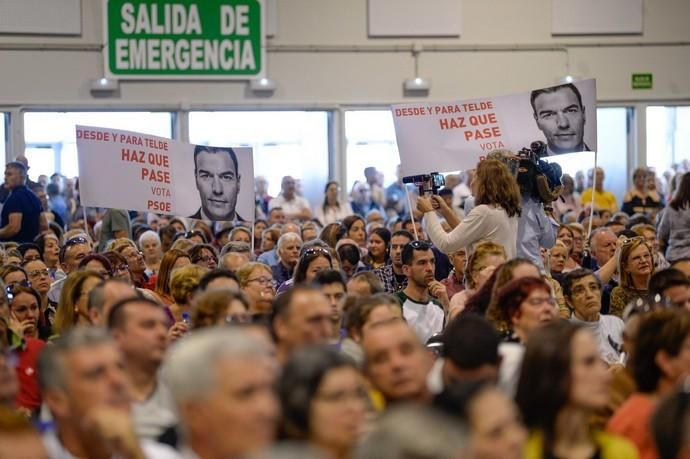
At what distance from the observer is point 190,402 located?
418 cm

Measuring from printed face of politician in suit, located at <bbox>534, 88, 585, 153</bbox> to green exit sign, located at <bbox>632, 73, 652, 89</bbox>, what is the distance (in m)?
11.2

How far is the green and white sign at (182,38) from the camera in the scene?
21859 millimetres

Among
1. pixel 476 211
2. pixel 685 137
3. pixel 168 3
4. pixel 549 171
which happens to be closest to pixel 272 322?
pixel 476 211

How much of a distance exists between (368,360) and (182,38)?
1703 cm

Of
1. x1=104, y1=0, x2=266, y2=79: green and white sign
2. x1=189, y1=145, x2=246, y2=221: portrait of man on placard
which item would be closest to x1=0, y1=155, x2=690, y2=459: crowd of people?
x1=189, y1=145, x2=246, y2=221: portrait of man on placard

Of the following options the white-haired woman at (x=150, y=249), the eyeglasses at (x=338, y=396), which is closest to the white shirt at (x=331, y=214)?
the white-haired woman at (x=150, y=249)

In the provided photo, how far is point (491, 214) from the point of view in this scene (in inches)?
369

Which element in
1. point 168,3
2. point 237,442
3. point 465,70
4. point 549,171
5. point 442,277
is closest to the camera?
point 237,442

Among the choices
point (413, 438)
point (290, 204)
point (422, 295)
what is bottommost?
point (422, 295)

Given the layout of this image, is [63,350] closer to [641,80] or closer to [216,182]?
[216,182]

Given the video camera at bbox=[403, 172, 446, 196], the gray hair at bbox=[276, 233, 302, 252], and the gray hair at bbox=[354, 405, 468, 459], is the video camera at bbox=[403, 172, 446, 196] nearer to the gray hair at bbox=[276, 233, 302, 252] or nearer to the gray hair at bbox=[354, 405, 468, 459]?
the gray hair at bbox=[276, 233, 302, 252]

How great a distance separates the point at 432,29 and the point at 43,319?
14.3 meters

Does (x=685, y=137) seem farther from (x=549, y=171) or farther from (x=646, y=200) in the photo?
(x=549, y=171)

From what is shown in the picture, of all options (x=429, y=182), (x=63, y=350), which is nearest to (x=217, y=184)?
(x=429, y=182)
